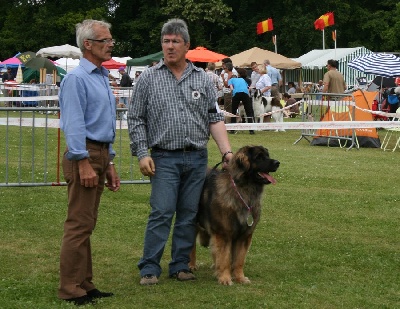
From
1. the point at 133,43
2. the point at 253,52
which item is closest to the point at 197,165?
the point at 253,52

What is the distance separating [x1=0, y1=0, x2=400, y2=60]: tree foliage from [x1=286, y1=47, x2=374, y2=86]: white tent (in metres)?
11.2

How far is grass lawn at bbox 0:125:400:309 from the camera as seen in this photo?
6047 millimetres

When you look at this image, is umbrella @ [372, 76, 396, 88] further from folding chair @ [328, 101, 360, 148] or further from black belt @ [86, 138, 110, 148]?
black belt @ [86, 138, 110, 148]

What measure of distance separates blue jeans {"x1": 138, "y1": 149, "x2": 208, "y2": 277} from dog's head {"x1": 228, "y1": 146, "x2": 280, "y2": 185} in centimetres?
31

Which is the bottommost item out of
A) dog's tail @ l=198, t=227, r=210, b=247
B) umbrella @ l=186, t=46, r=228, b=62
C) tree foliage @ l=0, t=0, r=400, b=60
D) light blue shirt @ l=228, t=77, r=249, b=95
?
dog's tail @ l=198, t=227, r=210, b=247

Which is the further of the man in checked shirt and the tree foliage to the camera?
the tree foliage

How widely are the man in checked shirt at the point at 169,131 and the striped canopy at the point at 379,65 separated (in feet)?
72.9

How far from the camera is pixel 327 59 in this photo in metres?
42.9

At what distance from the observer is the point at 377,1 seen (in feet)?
208

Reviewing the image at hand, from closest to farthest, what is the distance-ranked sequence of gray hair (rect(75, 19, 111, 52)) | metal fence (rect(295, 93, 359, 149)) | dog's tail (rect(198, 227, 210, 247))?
gray hair (rect(75, 19, 111, 52)), dog's tail (rect(198, 227, 210, 247)), metal fence (rect(295, 93, 359, 149))

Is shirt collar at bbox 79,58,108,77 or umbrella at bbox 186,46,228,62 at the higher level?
umbrella at bbox 186,46,228,62

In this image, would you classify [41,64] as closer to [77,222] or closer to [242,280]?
[242,280]

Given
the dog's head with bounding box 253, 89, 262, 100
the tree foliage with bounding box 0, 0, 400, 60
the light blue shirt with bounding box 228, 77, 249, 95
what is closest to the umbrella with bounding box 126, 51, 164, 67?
the dog's head with bounding box 253, 89, 262, 100

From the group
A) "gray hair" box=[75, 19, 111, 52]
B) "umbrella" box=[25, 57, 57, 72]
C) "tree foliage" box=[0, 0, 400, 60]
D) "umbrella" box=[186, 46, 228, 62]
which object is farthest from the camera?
"tree foliage" box=[0, 0, 400, 60]
